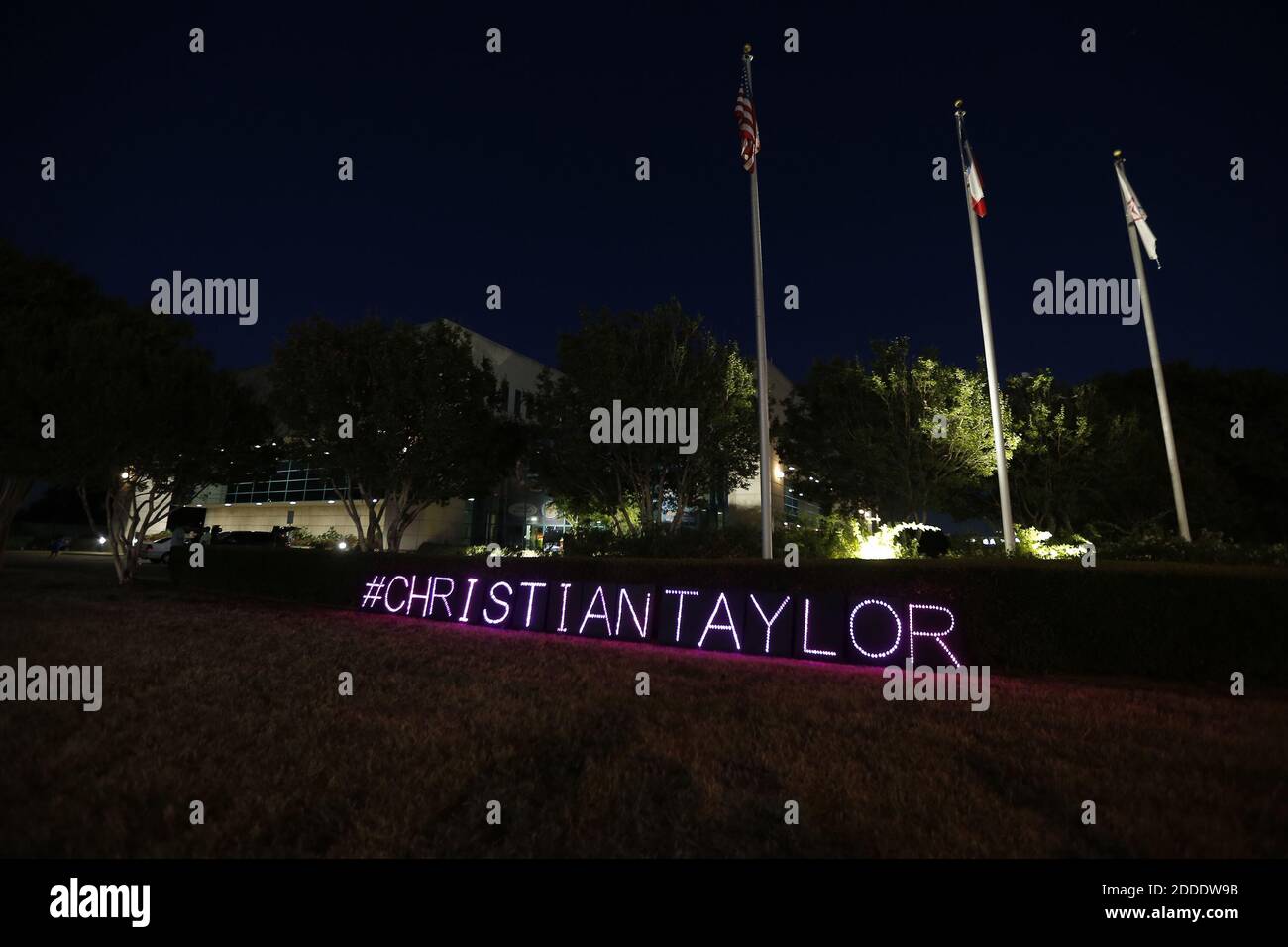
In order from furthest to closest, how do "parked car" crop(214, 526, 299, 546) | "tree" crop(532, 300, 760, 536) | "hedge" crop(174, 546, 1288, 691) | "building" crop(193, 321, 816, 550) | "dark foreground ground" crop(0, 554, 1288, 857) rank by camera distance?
"building" crop(193, 321, 816, 550), "parked car" crop(214, 526, 299, 546), "tree" crop(532, 300, 760, 536), "hedge" crop(174, 546, 1288, 691), "dark foreground ground" crop(0, 554, 1288, 857)

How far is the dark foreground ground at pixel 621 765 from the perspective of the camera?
3.08 metres

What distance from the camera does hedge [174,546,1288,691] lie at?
6.80 metres

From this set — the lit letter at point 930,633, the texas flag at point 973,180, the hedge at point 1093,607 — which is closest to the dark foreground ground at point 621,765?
the hedge at point 1093,607

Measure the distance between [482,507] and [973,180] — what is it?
2710cm

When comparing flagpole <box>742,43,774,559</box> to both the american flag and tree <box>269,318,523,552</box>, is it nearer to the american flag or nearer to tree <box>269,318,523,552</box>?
the american flag

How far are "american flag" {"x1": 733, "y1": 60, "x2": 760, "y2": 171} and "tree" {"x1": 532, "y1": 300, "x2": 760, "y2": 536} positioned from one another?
217 inches

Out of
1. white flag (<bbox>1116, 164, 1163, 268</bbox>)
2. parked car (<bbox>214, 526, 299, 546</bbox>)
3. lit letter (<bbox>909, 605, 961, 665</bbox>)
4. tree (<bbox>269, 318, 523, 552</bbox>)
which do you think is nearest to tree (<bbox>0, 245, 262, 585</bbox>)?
tree (<bbox>269, 318, 523, 552</bbox>)

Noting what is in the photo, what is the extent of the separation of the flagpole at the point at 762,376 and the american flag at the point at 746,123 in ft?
0.29

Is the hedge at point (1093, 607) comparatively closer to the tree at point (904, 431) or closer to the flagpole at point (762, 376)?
the flagpole at point (762, 376)

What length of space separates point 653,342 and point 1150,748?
1602 cm

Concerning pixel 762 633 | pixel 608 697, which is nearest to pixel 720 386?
pixel 762 633

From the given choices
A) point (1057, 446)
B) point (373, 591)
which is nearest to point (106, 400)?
point (373, 591)
